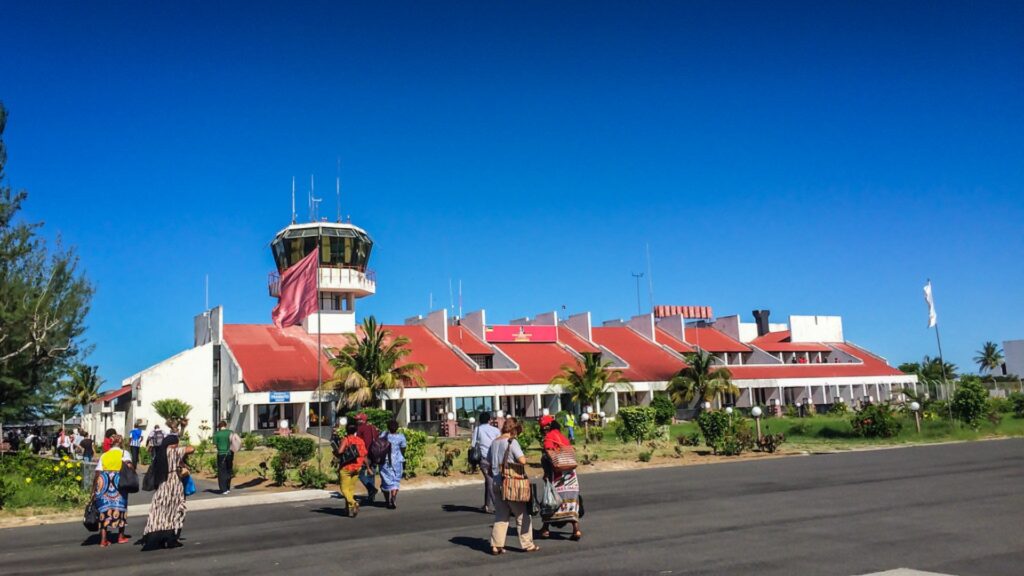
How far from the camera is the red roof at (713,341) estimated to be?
6025 cm

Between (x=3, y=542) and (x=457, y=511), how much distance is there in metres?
7.14

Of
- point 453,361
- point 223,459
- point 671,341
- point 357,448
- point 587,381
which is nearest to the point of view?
point 357,448

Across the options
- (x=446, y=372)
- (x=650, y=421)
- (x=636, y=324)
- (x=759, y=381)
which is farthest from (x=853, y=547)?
(x=636, y=324)

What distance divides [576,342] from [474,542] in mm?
46798

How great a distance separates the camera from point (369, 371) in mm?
41562

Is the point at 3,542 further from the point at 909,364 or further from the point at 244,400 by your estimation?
the point at 909,364

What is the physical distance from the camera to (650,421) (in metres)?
30.5

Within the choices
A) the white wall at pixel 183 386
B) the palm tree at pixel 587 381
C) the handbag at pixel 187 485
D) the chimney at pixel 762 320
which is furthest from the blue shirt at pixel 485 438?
the chimney at pixel 762 320

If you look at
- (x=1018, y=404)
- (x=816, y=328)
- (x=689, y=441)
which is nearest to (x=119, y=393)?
(x=689, y=441)

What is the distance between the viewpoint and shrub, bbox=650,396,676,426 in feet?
143

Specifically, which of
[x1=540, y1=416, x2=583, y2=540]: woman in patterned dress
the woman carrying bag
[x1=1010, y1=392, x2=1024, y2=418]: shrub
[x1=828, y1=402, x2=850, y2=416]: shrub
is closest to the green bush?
[x1=540, y1=416, x2=583, y2=540]: woman in patterned dress

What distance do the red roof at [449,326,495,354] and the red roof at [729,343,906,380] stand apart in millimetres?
17741

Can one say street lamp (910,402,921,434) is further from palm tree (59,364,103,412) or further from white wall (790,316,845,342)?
palm tree (59,364,103,412)

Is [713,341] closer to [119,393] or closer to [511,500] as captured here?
[119,393]
